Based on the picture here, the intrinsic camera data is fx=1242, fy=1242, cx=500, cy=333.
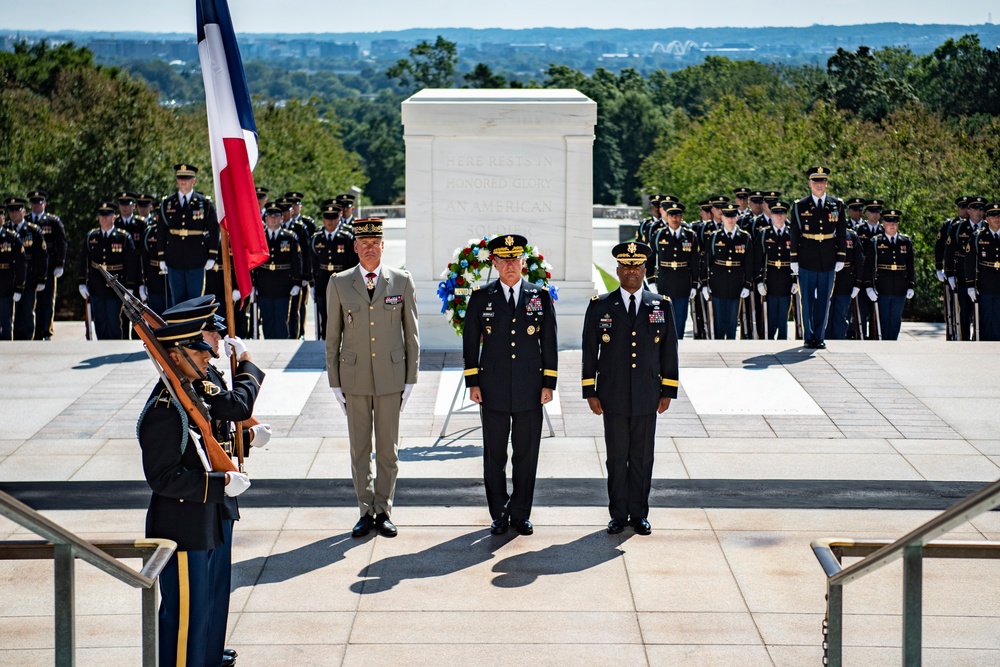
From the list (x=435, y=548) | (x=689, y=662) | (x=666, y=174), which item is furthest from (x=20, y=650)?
(x=666, y=174)

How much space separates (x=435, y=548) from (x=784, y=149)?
2161cm

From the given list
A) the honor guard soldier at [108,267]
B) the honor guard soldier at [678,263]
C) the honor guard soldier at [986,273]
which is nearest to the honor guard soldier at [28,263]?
the honor guard soldier at [108,267]

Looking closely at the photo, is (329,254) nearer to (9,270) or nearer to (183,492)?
(9,270)

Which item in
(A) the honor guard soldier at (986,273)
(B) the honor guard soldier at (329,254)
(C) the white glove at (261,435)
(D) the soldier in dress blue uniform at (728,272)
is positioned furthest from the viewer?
(D) the soldier in dress blue uniform at (728,272)

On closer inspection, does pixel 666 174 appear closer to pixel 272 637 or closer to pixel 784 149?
pixel 784 149

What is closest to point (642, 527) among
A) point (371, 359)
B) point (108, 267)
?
point (371, 359)

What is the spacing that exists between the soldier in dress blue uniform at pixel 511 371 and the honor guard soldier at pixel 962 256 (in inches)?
311

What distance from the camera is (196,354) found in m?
4.78

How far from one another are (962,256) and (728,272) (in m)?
2.57

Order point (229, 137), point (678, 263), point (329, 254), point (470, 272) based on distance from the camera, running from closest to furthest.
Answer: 1. point (229, 137)
2. point (470, 272)
3. point (329, 254)
4. point (678, 263)

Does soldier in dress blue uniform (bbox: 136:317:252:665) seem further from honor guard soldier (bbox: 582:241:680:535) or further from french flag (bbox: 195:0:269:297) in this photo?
honor guard soldier (bbox: 582:241:680:535)

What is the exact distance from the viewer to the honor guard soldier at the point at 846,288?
1345 cm

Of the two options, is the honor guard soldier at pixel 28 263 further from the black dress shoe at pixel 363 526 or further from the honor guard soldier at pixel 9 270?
the black dress shoe at pixel 363 526

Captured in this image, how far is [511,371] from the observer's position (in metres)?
6.89
